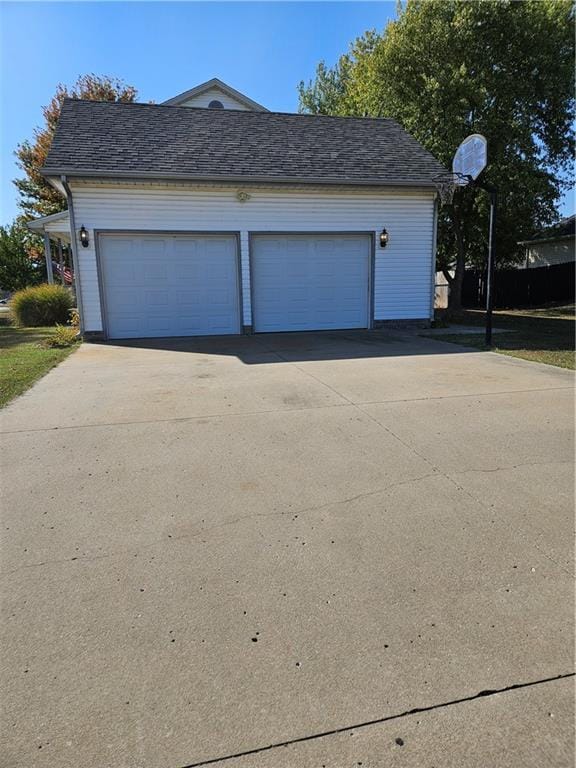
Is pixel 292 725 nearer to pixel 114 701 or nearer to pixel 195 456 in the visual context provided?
pixel 114 701

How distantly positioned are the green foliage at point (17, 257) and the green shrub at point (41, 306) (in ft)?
69.1

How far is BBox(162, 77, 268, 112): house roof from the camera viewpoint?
17.0 meters

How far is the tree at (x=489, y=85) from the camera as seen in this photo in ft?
53.9

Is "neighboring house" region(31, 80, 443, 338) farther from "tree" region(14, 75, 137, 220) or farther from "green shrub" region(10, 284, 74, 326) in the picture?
"tree" region(14, 75, 137, 220)

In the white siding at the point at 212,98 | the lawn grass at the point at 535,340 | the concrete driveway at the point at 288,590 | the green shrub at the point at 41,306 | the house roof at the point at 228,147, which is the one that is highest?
the white siding at the point at 212,98

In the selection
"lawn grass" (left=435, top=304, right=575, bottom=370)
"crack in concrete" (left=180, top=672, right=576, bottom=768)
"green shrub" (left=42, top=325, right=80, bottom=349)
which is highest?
"green shrub" (left=42, top=325, right=80, bottom=349)

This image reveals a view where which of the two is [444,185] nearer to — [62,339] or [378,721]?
[62,339]

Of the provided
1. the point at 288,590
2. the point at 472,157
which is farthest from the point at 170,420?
the point at 472,157

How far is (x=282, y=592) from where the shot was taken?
2.32 m

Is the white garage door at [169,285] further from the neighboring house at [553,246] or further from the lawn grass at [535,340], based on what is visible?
the neighboring house at [553,246]

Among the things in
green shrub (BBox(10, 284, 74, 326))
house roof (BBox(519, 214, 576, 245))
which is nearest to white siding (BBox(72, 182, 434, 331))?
green shrub (BBox(10, 284, 74, 326))

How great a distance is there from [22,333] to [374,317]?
9260 millimetres

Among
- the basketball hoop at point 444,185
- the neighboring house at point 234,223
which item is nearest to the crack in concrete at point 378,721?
the neighboring house at point 234,223

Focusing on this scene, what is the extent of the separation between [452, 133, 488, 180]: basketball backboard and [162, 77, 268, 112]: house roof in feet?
32.2
